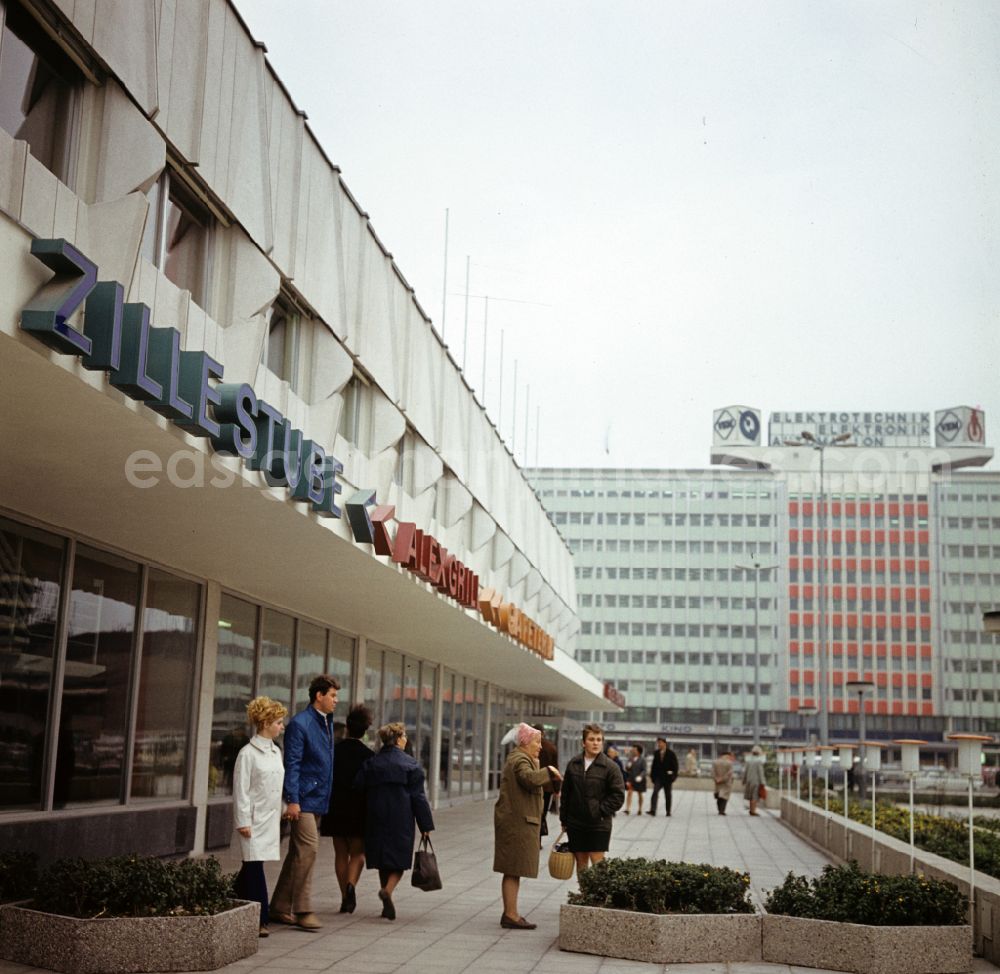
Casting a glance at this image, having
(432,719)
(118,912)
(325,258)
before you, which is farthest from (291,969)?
(432,719)

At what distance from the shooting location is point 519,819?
10359 millimetres

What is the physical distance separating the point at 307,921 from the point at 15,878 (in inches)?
87.3

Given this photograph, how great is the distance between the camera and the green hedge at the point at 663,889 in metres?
9.38

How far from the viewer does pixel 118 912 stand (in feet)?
26.8

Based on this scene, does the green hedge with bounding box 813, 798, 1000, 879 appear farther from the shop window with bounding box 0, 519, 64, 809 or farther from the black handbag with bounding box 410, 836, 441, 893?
the shop window with bounding box 0, 519, 64, 809

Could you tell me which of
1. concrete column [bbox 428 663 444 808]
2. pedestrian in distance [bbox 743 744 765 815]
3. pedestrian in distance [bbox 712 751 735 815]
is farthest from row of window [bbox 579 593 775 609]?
concrete column [bbox 428 663 444 808]

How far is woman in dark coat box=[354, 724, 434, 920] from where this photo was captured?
10547 mm

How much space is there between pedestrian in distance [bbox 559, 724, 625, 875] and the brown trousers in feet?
7.91

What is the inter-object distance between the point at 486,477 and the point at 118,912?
1734cm

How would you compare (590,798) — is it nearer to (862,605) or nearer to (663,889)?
(663,889)

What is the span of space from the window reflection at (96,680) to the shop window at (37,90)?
4.99 m

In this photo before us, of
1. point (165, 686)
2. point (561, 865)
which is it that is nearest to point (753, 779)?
point (165, 686)

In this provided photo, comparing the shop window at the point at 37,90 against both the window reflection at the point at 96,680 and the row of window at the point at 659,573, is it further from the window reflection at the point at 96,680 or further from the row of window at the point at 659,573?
the row of window at the point at 659,573

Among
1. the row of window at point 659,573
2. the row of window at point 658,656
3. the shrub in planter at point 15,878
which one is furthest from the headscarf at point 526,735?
the row of window at point 658,656
